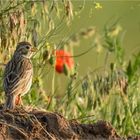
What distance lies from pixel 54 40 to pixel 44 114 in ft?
9.22

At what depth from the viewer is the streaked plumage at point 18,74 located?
1080 cm

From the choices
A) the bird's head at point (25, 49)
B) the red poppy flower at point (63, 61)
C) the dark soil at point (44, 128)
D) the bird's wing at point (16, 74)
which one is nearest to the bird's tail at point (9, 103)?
the bird's wing at point (16, 74)

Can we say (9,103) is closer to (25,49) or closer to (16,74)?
(16,74)

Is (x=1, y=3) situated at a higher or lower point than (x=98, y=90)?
higher

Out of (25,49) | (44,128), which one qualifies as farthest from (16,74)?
(44,128)

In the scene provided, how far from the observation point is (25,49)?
37.4 ft

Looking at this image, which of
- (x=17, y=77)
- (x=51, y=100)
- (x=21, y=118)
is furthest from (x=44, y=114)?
(x=51, y=100)

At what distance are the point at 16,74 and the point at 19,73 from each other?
0.14ft

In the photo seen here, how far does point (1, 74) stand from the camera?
11.8 m

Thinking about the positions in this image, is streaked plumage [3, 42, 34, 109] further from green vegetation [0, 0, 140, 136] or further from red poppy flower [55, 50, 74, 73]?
red poppy flower [55, 50, 74, 73]

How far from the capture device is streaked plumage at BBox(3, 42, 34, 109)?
10.8 metres

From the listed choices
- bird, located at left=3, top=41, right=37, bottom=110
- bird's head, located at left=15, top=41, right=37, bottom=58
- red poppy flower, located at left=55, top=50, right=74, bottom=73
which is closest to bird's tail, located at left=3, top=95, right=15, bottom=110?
bird, located at left=3, top=41, right=37, bottom=110

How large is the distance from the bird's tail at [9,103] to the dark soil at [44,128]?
0.26 metres

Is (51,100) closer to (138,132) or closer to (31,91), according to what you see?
(31,91)
